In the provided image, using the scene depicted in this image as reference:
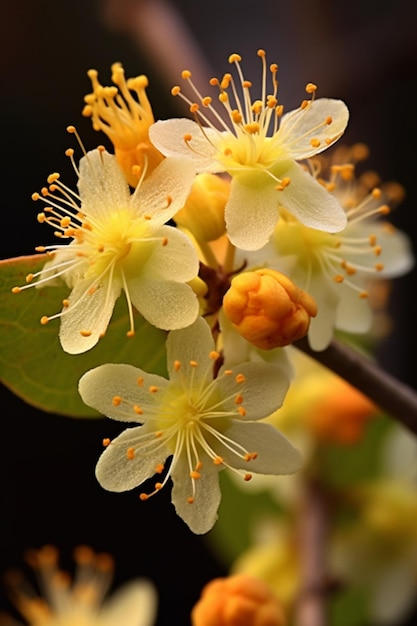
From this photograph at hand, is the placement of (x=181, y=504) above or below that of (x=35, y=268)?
below

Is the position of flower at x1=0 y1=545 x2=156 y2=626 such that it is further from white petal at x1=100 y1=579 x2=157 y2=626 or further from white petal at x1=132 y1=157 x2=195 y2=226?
white petal at x1=132 y1=157 x2=195 y2=226

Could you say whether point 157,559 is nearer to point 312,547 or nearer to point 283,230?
point 312,547

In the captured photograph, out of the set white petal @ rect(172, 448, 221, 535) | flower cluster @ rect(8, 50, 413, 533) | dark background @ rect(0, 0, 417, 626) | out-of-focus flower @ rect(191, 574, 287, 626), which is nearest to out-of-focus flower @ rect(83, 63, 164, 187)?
flower cluster @ rect(8, 50, 413, 533)

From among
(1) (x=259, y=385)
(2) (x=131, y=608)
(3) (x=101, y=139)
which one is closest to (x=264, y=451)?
(1) (x=259, y=385)

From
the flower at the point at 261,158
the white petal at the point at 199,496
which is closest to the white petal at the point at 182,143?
the flower at the point at 261,158

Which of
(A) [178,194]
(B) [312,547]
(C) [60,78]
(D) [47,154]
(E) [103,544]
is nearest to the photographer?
(A) [178,194]

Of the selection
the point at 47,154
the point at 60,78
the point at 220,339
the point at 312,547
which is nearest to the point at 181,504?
the point at 220,339
